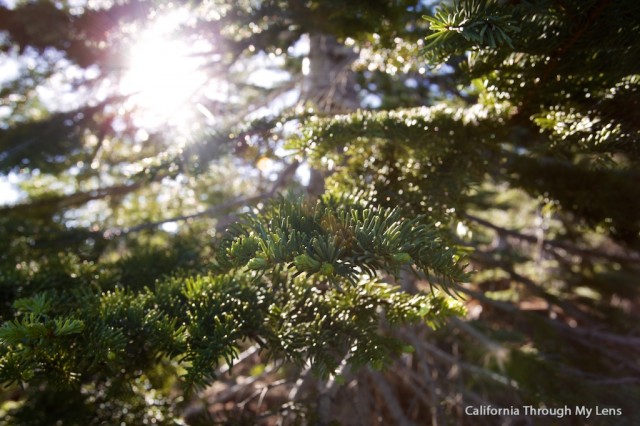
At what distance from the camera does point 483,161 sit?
217 cm

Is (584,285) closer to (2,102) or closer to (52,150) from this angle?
(52,150)

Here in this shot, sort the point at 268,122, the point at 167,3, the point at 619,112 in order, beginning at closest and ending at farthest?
the point at 619,112 < the point at 268,122 < the point at 167,3

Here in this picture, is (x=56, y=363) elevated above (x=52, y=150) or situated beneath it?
situated beneath

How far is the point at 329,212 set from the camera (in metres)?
1.34

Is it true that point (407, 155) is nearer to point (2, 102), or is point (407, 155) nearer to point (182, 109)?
point (182, 109)

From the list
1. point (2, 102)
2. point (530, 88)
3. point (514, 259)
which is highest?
point (2, 102)

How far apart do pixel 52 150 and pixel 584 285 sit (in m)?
7.19

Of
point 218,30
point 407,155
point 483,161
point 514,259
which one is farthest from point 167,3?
point 514,259

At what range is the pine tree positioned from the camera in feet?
4.47

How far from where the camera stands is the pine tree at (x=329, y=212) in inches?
53.6

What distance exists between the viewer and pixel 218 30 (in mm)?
3680

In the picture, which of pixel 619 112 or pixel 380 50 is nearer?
pixel 619 112

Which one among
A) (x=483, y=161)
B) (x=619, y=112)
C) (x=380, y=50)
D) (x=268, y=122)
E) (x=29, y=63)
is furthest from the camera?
(x=29, y=63)

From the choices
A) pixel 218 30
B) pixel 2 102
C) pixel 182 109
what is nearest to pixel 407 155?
pixel 218 30
